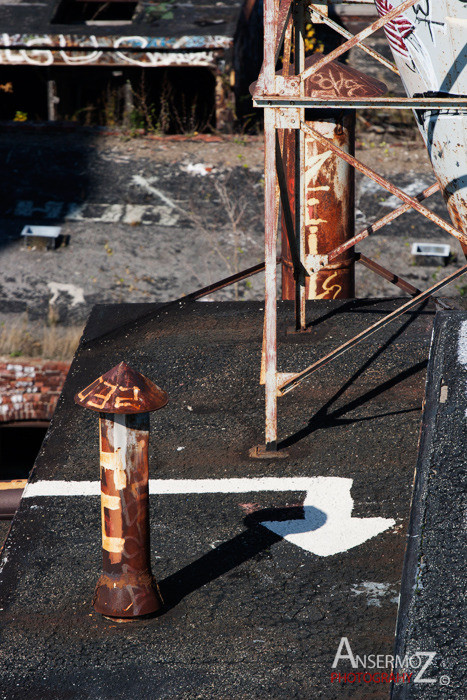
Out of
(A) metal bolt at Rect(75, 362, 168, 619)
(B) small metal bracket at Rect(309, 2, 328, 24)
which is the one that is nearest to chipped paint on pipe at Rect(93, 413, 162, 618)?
(A) metal bolt at Rect(75, 362, 168, 619)

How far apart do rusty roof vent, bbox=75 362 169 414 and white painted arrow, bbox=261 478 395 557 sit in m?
1.28

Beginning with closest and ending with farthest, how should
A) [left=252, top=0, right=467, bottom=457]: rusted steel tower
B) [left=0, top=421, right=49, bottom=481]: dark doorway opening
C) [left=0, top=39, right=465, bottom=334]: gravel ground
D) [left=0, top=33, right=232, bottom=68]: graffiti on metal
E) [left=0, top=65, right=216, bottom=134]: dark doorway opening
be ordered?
[left=252, top=0, right=467, bottom=457]: rusted steel tower < [left=0, top=421, right=49, bottom=481]: dark doorway opening < [left=0, top=39, right=465, bottom=334]: gravel ground < [left=0, top=33, right=232, bottom=68]: graffiti on metal < [left=0, top=65, right=216, bottom=134]: dark doorway opening

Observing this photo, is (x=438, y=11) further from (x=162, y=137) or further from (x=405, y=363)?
(x=162, y=137)

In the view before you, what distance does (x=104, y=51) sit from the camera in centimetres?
1608

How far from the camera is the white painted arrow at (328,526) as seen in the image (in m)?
4.36

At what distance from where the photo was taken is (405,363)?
6160 mm

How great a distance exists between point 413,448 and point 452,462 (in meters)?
1.49

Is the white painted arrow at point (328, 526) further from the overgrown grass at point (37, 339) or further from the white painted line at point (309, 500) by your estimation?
the overgrown grass at point (37, 339)

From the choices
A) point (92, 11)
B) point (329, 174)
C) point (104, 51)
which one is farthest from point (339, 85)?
point (92, 11)

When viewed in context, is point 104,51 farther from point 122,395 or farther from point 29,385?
point 122,395

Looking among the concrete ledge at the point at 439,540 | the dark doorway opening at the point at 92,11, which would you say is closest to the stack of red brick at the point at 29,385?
the concrete ledge at the point at 439,540

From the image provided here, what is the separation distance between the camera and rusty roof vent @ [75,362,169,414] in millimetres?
3529

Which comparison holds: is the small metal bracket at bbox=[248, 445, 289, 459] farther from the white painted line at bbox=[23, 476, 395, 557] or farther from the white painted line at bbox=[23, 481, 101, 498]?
the white painted line at bbox=[23, 481, 101, 498]

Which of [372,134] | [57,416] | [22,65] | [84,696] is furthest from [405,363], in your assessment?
[22,65]
